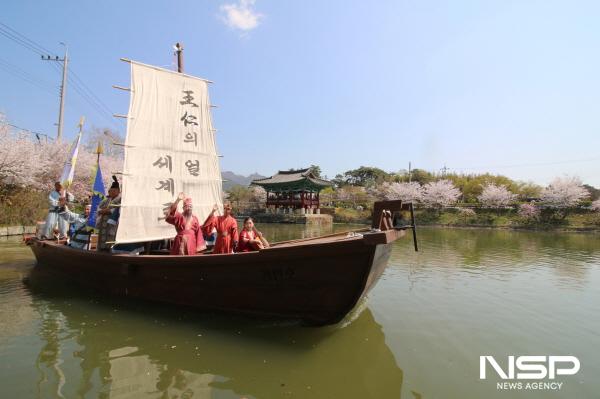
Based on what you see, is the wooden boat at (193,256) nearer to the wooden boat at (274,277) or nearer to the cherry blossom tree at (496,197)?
the wooden boat at (274,277)

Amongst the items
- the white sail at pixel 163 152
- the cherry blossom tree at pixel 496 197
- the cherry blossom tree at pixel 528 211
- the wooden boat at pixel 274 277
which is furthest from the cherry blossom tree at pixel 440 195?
the wooden boat at pixel 274 277

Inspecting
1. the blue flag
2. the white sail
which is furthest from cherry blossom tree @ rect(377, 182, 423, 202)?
the blue flag

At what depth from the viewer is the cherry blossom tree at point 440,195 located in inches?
1630

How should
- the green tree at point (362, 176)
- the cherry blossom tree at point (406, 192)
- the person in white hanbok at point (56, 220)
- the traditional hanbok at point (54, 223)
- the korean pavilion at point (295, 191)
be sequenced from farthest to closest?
the green tree at point (362, 176) → the cherry blossom tree at point (406, 192) → the korean pavilion at point (295, 191) → the traditional hanbok at point (54, 223) → the person in white hanbok at point (56, 220)

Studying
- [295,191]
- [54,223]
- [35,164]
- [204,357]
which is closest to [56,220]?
[54,223]

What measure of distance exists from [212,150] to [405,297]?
625cm

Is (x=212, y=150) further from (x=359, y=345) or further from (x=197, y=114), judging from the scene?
(x=359, y=345)

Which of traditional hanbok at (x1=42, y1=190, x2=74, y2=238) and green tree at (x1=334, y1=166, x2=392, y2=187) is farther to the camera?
green tree at (x1=334, y1=166, x2=392, y2=187)

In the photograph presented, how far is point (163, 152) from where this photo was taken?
7980 millimetres

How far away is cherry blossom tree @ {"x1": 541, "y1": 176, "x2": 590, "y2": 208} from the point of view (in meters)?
35.6

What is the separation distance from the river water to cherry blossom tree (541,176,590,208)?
1391 inches

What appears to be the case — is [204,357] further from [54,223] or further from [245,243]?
[54,223]

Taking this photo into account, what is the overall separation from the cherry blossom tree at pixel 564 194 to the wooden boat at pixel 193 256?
39.8 meters

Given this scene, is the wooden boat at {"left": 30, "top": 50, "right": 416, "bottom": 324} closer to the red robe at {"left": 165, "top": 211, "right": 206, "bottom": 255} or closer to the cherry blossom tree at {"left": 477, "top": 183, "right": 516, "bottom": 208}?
the red robe at {"left": 165, "top": 211, "right": 206, "bottom": 255}
